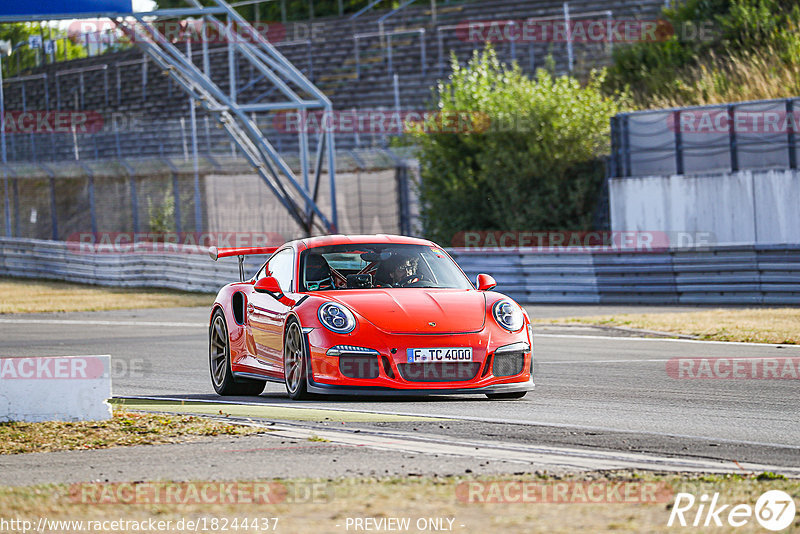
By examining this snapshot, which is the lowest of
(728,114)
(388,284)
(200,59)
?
(388,284)

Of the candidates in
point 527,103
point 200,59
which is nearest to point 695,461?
point 527,103

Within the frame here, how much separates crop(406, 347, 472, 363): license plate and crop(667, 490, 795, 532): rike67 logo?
11.6ft

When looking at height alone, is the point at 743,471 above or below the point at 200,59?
below

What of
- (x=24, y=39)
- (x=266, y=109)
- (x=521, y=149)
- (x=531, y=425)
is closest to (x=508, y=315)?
(x=531, y=425)

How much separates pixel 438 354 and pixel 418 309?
→ 422mm

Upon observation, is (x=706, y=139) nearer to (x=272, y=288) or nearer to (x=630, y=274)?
(x=630, y=274)

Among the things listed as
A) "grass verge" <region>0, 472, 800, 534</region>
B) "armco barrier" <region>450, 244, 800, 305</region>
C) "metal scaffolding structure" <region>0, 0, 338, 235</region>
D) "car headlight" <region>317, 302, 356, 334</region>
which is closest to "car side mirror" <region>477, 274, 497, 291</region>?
"car headlight" <region>317, 302, 356, 334</region>

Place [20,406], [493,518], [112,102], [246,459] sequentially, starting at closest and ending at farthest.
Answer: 1. [493,518]
2. [246,459]
3. [20,406]
4. [112,102]

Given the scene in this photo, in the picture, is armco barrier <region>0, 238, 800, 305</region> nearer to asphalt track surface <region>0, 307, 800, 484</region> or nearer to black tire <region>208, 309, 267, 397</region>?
asphalt track surface <region>0, 307, 800, 484</region>

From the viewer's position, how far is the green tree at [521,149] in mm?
29375

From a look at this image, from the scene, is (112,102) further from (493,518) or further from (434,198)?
(493,518)

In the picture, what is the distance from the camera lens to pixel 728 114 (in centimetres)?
2498

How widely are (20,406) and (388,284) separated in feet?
9.84

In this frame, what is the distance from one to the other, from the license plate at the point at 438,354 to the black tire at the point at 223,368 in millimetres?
1996
